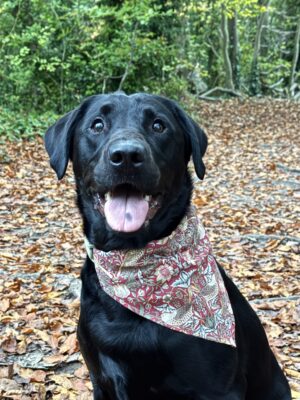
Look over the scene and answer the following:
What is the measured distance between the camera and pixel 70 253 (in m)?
6.12

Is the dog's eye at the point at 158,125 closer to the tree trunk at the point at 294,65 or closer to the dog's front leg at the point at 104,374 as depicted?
the dog's front leg at the point at 104,374

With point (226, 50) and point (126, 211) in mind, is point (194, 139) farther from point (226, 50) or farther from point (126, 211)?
point (226, 50)

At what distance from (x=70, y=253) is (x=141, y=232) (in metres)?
3.60

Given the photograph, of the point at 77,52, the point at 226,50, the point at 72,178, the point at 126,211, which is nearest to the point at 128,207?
the point at 126,211

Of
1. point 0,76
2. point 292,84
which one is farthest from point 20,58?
point 292,84

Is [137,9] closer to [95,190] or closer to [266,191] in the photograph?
[266,191]

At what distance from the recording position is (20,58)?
13117 millimetres

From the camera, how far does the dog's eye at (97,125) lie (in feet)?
A: 9.16

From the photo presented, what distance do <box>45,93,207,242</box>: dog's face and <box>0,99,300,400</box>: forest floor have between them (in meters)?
1.46

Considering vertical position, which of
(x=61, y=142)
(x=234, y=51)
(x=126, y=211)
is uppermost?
(x=61, y=142)

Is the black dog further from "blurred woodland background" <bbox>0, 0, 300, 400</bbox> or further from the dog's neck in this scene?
"blurred woodland background" <bbox>0, 0, 300, 400</bbox>

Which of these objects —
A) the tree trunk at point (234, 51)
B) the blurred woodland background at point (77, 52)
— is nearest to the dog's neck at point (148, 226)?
the blurred woodland background at point (77, 52)

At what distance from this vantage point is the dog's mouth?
2479 millimetres

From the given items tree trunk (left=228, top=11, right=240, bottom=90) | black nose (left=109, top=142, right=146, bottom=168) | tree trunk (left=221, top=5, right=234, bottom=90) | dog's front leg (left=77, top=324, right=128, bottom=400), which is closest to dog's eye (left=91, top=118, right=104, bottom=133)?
black nose (left=109, top=142, right=146, bottom=168)
